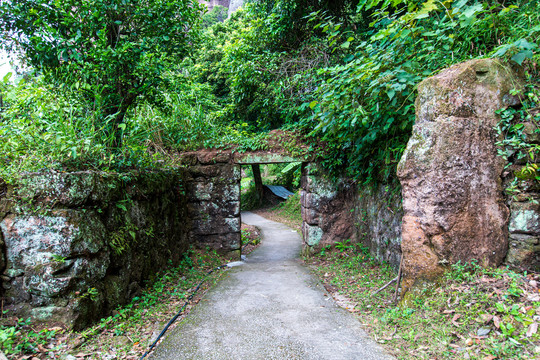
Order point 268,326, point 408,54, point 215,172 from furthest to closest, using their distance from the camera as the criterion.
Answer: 1. point 215,172
2. point 408,54
3. point 268,326

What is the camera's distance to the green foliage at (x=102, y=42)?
3.38 metres

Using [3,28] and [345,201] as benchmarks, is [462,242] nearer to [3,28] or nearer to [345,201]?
[345,201]

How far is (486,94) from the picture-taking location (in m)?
2.77

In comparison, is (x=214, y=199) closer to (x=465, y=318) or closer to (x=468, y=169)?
(x=468, y=169)

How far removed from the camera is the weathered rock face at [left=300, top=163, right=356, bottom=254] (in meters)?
6.01

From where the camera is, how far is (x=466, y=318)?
2430 mm

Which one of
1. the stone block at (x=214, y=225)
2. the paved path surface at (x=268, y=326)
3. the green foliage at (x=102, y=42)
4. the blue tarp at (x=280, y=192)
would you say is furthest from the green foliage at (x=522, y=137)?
the blue tarp at (x=280, y=192)

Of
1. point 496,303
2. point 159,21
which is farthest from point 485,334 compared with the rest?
point 159,21

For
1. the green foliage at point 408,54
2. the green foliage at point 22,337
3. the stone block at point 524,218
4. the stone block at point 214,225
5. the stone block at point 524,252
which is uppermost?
the green foliage at point 408,54

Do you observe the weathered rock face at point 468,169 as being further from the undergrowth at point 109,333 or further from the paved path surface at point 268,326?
the undergrowth at point 109,333

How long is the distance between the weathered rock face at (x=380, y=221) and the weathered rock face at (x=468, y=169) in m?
1.19

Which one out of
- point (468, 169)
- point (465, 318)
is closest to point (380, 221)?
point (468, 169)

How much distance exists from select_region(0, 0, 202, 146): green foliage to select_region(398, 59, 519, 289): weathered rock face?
10.9 ft

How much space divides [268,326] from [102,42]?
12.0 feet
